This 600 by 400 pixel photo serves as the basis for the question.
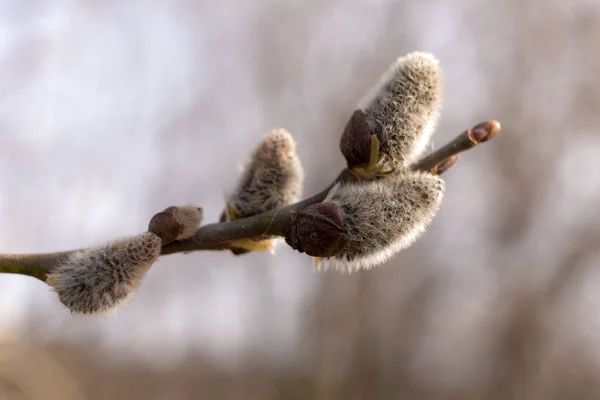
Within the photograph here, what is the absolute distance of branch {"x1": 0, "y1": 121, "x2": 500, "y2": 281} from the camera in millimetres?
704

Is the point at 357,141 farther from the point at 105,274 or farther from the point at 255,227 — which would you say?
the point at 105,274

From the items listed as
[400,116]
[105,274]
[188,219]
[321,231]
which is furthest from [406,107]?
[105,274]

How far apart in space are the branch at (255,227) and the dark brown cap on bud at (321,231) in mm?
59

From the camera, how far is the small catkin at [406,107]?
723 millimetres

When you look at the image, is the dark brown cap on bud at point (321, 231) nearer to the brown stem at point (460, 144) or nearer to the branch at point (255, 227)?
the branch at point (255, 227)

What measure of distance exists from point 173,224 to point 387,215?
0.97ft

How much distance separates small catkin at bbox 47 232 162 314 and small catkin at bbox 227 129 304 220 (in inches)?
8.6

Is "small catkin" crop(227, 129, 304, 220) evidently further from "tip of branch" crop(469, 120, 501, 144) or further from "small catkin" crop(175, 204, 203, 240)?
"tip of branch" crop(469, 120, 501, 144)

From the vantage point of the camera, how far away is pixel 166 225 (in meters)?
0.70

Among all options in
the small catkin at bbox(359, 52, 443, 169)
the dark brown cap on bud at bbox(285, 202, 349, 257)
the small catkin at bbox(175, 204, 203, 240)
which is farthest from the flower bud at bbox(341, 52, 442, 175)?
the small catkin at bbox(175, 204, 203, 240)

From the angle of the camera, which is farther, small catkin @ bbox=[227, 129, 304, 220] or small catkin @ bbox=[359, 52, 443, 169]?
small catkin @ bbox=[227, 129, 304, 220]

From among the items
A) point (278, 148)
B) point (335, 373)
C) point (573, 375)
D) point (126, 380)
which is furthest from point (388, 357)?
point (278, 148)

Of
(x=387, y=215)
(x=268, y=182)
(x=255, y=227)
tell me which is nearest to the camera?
(x=387, y=215)

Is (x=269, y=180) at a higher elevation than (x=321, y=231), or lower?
higher
